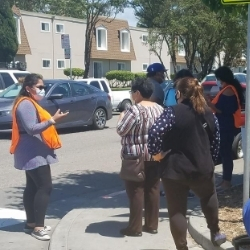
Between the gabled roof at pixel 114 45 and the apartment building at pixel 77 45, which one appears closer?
the apartment building at pixel 77 45

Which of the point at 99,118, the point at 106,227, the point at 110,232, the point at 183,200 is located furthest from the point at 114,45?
the point at 183,200

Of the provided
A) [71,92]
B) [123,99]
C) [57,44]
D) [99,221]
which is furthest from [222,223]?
[57,44]

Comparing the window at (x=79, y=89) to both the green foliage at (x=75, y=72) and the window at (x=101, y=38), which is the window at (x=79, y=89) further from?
the window at (x=101, y=38)

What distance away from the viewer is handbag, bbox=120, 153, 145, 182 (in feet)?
21.9

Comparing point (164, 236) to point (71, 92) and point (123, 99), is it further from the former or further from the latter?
point (123, 99)

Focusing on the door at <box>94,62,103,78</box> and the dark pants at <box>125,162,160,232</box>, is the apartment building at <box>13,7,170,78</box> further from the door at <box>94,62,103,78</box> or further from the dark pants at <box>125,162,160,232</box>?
the dark pants at <box>125,162,160,232</box>

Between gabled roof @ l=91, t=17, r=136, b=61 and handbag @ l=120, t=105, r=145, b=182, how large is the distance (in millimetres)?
41862

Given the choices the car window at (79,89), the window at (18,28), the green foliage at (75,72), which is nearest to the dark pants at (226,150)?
the car window at (79,89)

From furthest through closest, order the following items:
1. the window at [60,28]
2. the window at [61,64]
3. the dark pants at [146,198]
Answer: the window at [61,64]
the window at [60,28]
the dark pants at [146,198]

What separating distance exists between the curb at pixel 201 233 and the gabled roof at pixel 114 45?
41687mm

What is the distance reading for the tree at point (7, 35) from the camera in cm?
3722

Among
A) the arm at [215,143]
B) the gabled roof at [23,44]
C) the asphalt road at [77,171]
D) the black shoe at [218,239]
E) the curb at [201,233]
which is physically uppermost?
the gabled roof at [23,44]

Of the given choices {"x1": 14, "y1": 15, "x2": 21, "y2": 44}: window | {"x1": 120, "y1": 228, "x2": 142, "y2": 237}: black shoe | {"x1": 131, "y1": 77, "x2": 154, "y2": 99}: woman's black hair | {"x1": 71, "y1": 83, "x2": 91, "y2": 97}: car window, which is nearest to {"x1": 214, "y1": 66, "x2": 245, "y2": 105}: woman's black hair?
{"x1": 131, "y1": 77, "x2": 154, "y2": 99}: woman's black hair

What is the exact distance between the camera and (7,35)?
3753 centimetres
